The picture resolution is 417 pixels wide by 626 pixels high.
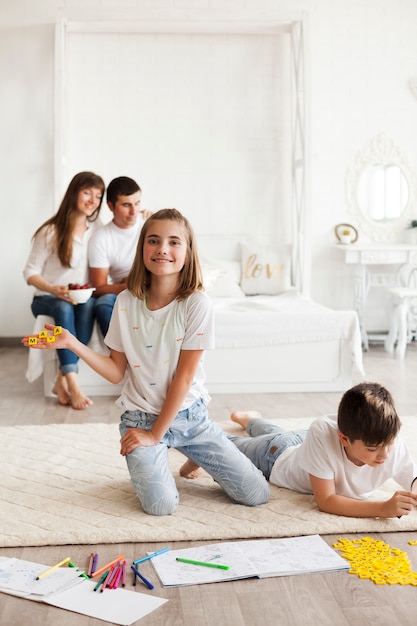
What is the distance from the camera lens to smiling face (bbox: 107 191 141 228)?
14.3 ft

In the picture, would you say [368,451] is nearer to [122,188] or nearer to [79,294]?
[79,294]

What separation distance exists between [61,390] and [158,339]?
5.46 feet

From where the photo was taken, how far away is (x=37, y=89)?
5.81 metres

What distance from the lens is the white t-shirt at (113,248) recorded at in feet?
14.3

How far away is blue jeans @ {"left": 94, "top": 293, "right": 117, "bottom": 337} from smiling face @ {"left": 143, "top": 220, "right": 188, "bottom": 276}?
1.65 m

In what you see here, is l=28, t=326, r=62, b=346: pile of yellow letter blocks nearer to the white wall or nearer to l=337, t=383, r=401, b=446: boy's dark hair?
l=337, t=383, r=401, b=446: boy's dark hair

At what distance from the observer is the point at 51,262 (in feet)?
14.4

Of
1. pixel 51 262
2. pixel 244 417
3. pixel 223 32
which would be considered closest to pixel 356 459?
pixel 244 417

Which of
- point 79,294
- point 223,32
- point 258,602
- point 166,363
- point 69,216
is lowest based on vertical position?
point 258,602

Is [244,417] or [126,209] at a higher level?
[126,209]

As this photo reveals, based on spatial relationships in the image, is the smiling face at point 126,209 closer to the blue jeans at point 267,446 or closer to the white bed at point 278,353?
the white bed at point 278,353

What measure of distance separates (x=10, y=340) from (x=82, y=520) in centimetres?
374

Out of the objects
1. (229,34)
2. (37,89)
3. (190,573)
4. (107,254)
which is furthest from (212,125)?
(190,573)

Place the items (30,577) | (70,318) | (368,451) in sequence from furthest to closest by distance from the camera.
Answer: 1. (70,318)
2. (368,451)
3. (30,577)
